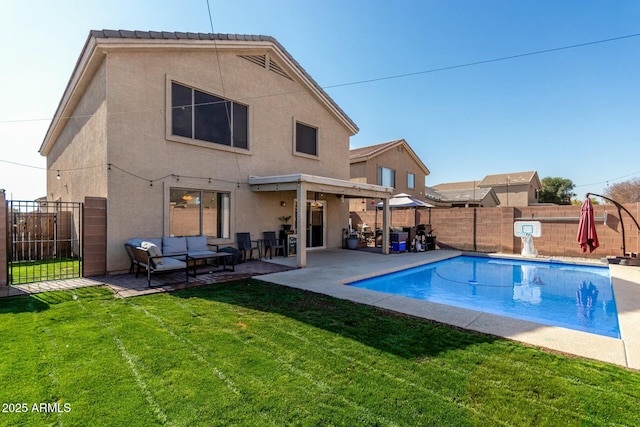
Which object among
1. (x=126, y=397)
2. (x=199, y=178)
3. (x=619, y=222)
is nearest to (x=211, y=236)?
(x=199, y=178)

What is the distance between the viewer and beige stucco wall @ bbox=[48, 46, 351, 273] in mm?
8820

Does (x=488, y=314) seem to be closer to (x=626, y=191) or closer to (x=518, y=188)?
(x=518, y=188)

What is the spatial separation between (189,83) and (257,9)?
10.7ft

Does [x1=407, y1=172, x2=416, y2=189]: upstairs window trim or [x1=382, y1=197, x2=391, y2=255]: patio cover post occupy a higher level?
[x1=407, y1=172, x2=416, y2=189]: upstairs window trim

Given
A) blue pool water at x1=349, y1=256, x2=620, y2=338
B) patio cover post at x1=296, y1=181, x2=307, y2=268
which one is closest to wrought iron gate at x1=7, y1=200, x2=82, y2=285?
patio cover post at x1=296, y1=181, x2=307, y2=268

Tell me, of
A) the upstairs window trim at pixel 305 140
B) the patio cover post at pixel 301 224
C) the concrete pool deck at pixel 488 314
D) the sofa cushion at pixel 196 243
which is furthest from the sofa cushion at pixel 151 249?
the upstairs window trim at pixel 305 140

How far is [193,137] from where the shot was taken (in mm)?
10477

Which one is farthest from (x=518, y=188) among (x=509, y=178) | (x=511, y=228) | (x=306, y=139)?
(x=306, y=139)

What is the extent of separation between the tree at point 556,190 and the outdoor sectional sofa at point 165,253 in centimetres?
5353

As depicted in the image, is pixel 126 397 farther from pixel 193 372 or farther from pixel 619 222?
pixel 619 222

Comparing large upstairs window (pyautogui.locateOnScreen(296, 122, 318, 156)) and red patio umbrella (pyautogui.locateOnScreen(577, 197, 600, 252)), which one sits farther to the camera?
large upstairs window (pyautogui.locateOnScreen(296, 122, 318, 156))

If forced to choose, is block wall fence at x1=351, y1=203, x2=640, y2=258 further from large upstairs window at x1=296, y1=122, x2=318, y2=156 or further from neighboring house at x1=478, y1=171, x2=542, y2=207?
neighboring house at x1=478, y1=171, x2=542, y2=207

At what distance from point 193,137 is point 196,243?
3543 mm

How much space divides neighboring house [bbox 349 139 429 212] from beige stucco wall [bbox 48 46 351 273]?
319 inches
